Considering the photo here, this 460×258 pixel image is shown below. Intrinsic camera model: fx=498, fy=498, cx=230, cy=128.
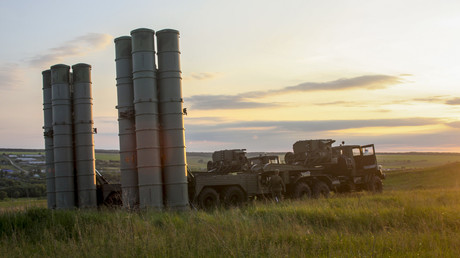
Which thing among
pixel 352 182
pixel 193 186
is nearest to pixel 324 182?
pixel 352 182

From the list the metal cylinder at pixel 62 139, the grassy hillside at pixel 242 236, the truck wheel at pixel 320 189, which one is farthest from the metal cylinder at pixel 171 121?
the truck wheel at pixel 320 189

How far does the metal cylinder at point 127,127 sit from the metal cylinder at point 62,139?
3363mm

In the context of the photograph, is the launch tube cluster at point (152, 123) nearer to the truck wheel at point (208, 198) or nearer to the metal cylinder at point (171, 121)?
the metal cylinder at point (171, 121)

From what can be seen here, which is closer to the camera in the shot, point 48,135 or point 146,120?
point 146,120

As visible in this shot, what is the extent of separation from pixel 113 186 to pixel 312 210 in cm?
860

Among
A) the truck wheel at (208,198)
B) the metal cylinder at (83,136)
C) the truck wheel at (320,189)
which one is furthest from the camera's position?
the truck wheel at (320,189)

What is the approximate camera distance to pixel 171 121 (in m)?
16.1

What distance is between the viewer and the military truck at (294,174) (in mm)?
18719

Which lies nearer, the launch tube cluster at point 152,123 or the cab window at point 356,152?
the launch tube cluster at point 152,123

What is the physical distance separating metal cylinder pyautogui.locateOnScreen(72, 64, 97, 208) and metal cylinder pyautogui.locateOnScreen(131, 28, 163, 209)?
152 inches

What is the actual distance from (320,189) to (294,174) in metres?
1.60

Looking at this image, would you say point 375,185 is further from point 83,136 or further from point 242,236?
point 242,236

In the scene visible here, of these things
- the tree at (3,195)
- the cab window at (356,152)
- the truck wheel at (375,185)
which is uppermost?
the cab window at (356,152)

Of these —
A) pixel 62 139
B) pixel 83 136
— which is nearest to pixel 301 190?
pixel 83 136
